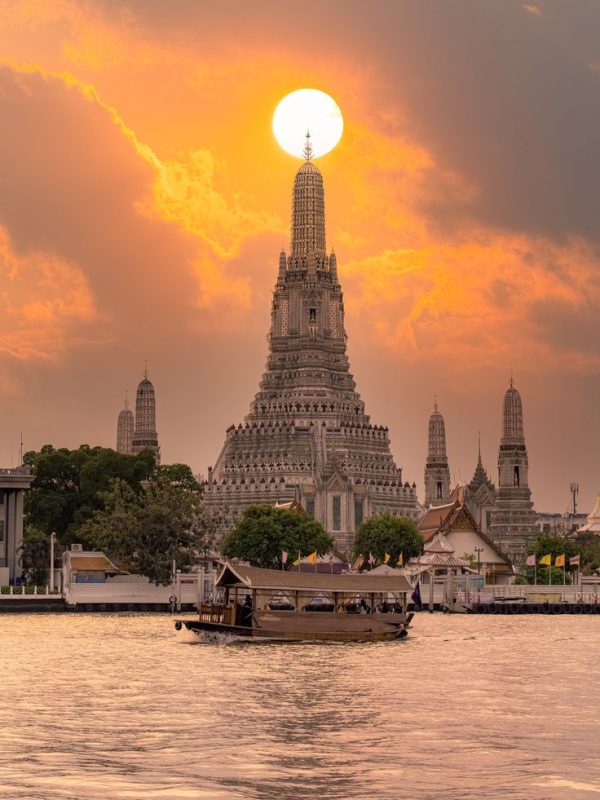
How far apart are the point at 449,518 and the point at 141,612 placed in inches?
1569

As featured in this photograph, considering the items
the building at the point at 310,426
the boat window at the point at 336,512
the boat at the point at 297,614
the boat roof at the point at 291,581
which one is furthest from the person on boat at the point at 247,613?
the boat window at the point at 336,512

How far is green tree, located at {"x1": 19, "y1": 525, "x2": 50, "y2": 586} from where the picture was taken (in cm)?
11938

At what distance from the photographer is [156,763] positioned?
126ft

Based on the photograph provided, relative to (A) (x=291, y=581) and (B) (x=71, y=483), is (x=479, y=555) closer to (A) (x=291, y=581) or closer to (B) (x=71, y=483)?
(B) (x=71, y=483)

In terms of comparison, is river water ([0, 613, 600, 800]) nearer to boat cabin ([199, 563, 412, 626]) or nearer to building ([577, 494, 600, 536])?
boat cabin ([199, 563, 412, 626])

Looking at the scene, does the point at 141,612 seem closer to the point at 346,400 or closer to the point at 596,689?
the point at 596,689

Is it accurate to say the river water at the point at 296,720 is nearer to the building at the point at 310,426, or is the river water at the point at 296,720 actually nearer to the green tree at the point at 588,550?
the green tree at the point at 588,550

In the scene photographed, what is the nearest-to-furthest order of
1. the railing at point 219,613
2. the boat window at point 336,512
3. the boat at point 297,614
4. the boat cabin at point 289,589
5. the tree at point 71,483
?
the boat at point 297,614 → the boat cabin at point 289,589 → the railing at point 219,613 → the tree at point 71,483 → the boat window at point 336,512

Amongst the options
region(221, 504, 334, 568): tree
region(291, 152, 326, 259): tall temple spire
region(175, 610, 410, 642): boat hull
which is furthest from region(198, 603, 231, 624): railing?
region(291, 152, 326, 259): tall temple spire

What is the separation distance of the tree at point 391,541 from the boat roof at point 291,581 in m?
54.7

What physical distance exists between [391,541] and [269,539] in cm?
1278

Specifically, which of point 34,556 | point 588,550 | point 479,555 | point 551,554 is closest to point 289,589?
point 34,556

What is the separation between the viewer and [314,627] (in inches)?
3063

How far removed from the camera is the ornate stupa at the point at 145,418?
192 meters
